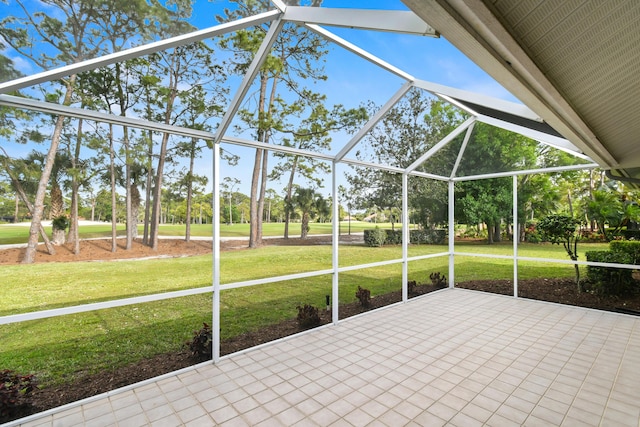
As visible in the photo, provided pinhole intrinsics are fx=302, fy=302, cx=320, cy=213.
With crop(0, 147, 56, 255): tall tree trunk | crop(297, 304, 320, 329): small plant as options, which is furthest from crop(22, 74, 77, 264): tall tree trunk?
crop(297, 304, 320, 329): small plant

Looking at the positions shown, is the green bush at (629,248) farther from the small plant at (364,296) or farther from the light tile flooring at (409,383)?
the small plant at (364,296)

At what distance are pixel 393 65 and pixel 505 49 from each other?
243 centimetres

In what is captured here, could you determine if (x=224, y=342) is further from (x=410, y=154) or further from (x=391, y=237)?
(x=391, y=237)

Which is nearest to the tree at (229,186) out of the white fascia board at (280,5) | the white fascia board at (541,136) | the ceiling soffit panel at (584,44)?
the white fascia board at (280,5)

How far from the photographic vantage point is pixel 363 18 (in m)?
2.03

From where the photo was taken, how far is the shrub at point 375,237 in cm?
682

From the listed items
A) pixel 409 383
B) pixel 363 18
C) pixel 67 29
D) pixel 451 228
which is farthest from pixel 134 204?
pixel 451 228

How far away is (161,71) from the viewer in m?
2.74

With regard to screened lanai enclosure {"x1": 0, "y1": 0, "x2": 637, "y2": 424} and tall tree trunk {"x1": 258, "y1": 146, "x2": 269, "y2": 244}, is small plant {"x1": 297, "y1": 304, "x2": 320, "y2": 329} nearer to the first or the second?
screened lanai enclosure {"x1": 0, "y1": 0, "x2": 637, "y2": 424}

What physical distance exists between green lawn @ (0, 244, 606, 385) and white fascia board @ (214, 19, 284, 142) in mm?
1988

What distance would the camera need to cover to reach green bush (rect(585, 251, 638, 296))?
18.4 feet

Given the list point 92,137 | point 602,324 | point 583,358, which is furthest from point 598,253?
point 92,137

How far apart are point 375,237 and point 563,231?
3.67 metres

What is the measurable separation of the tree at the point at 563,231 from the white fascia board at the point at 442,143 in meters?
2.77
